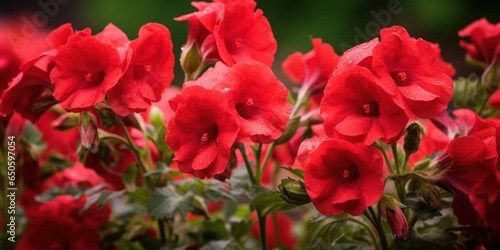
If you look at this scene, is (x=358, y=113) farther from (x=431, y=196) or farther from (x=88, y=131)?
(x=88, y=131)

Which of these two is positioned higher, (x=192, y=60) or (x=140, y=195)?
(x=192, y=60)

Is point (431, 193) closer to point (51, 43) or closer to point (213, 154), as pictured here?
point (213, 154)

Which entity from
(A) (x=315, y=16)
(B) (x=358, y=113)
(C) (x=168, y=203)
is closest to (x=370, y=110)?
(B) (x=358, y=113)

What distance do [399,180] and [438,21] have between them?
1.71 m

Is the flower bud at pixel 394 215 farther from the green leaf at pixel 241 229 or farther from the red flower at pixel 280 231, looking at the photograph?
the red flower at pixel 280 231

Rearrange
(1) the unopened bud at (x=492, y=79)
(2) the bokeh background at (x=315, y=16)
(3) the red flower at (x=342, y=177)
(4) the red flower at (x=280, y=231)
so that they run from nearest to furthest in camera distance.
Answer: (3) the red flower at (x=342, y=177)
(1) the unopened bud at (x=492, y=79)
(4) the red flower at (x=280, y=231)
(2) the bokeh background at (x=315, y=16)

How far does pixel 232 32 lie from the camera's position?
2.32ft

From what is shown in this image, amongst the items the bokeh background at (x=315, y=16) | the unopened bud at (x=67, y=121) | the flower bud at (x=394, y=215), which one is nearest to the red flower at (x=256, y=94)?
the flower bud at (x=394, y=215)

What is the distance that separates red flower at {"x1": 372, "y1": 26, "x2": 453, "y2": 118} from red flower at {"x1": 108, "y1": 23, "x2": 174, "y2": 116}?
0.20 metres

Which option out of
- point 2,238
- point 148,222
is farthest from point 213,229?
point 2,238

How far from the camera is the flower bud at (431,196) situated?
615 mm

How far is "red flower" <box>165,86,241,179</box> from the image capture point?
0.58 m

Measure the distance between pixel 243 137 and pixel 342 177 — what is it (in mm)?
84

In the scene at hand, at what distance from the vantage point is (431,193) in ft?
2.03
